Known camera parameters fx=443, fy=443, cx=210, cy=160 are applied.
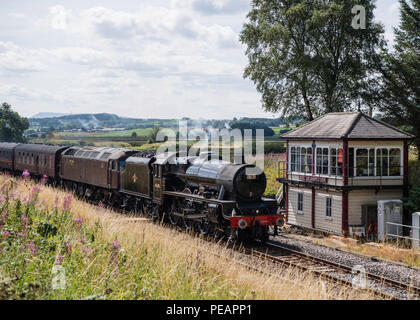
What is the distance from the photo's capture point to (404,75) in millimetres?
33062

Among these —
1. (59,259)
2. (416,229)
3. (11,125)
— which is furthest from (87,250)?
(11,125)

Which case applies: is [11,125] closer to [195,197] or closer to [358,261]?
[195,197]

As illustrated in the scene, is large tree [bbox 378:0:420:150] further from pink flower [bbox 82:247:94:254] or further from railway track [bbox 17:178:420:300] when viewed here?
pink flower [bbox 82:247:94:254]

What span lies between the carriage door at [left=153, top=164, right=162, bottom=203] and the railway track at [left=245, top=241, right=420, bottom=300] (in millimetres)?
5890

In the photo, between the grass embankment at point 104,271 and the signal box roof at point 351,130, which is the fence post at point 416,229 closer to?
the signal box roof at point 351,130

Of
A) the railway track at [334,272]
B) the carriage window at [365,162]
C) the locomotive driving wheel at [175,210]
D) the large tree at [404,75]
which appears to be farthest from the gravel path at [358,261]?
the large tree at [404,75]
